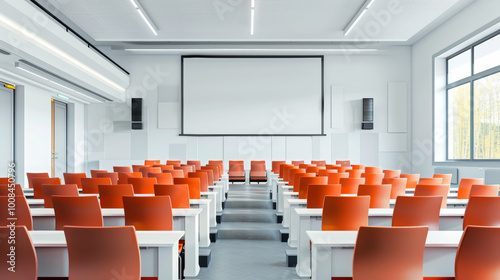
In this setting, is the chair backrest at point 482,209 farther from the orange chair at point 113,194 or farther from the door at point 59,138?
the door at point 59,138

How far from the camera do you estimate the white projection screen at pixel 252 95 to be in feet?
50.2

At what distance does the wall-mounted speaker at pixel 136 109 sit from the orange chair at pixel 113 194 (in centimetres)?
1073

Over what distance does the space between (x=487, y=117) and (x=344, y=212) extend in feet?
28.7

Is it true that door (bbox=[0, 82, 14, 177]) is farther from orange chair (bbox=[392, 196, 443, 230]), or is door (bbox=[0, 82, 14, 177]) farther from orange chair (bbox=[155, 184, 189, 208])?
orange chair (bbox=[392, 196, 443, 230])

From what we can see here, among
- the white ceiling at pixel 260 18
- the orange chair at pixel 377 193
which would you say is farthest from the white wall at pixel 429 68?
the orange chair at pixel 377 193

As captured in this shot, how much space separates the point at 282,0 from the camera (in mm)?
9898

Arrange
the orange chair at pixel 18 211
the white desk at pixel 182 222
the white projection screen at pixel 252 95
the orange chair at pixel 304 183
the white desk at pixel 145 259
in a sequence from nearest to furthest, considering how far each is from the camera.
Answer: the white desk at pixel 145 259
the orange chair at pixel 18 211
the white desk at pixel 182 222
the orange chair at pixel 304 183
the white projection screen at pixel 252 95

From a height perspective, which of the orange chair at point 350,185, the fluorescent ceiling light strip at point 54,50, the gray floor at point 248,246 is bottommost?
the gray floor at point 248,246

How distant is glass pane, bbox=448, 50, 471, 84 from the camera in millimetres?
11837

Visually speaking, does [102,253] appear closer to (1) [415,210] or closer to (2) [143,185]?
(1) [415,210]

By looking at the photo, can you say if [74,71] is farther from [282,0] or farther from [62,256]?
[62,256]

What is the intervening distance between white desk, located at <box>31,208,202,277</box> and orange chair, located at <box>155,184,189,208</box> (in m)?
0.66

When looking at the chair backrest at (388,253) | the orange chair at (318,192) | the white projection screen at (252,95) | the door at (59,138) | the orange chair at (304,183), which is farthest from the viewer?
the white projection screen at (252,95)

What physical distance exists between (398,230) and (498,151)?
9331mm
